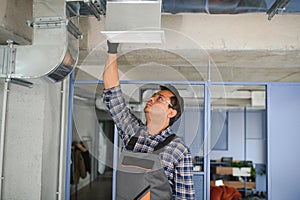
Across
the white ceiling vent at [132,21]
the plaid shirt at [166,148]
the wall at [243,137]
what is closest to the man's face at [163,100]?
the plaid shirt at [166,148]

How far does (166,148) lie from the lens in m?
1.88

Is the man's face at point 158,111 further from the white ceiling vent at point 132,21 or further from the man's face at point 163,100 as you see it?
the white ceiling vent at point 132,21

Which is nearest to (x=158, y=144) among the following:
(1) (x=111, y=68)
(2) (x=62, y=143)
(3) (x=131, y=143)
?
(3) (x=131, y=143)

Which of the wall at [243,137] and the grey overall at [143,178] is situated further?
the wall at [243,137]

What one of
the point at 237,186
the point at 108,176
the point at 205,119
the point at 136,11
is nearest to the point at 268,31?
the point at 205,119

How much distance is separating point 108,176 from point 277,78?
569 cm

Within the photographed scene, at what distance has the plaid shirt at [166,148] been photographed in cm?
186

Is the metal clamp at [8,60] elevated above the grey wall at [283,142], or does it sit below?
above

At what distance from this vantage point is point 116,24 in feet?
6.04

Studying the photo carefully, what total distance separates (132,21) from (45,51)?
614 millimetres

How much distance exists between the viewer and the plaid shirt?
1859mm

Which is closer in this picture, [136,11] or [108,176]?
[136,11]

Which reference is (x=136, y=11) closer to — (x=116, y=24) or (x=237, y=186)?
(x=116, y=24)

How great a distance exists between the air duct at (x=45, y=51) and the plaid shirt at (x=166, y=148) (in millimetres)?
401
